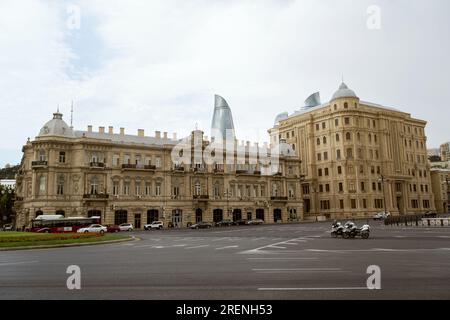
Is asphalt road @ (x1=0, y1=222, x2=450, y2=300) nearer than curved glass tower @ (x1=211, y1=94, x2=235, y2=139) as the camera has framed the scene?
Yes

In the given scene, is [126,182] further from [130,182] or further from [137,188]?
[137,188]

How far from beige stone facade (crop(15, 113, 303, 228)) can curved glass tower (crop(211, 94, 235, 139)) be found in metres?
68.3

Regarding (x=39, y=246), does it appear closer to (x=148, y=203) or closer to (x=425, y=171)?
(x=148, y=203)

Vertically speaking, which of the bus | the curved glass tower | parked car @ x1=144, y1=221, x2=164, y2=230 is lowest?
parked car @ x1=144, y1=221, x2=164, y2=230

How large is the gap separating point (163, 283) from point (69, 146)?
58.6 meters

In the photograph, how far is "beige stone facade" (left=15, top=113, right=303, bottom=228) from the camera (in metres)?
62.3

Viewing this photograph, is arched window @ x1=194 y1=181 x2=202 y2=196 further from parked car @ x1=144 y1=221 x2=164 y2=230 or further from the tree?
the tree

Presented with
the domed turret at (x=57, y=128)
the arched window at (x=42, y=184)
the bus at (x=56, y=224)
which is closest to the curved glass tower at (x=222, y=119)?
the domed turret at (x=57, y=128)

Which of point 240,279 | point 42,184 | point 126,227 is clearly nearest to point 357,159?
point 126,227

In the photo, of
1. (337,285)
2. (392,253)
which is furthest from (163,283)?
(392,253)

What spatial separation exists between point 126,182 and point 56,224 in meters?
16.6

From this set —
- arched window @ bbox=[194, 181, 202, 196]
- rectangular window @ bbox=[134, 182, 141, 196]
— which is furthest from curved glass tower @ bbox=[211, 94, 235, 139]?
rectangular window @ bbox=[134, 182, 141, 196]

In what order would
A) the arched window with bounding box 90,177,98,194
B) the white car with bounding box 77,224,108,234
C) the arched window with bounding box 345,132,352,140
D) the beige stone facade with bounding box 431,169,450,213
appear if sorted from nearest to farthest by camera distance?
the white car with bounding box 77,224,108,234
the arched window with bounding box 90,177,98,194
the arched window with bounding box 345,132,352,140
the beige stone facade with bounding box 431,169,450,213
